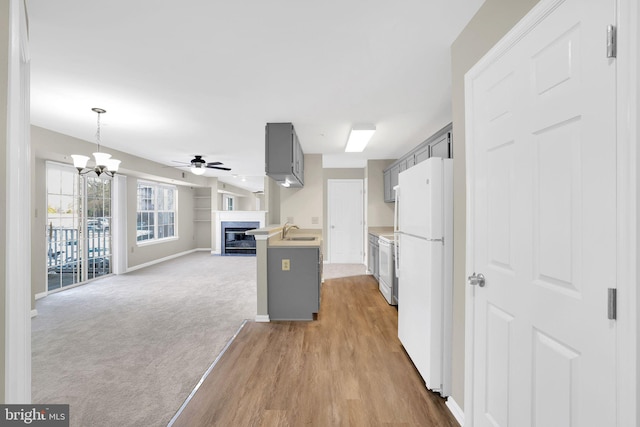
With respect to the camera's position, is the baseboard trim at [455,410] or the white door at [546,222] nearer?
the white door at [546,222]

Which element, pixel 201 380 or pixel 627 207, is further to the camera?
pixel 201 380

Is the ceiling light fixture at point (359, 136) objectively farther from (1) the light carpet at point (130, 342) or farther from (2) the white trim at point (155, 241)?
(2) the white trim at point (155, 241)

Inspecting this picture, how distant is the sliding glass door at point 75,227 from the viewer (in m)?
4.82

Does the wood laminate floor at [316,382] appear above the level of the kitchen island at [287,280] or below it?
below

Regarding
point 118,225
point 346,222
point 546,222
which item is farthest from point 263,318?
point 118,225

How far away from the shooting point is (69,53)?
208 cm

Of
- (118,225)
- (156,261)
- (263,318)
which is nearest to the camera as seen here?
(263,318)

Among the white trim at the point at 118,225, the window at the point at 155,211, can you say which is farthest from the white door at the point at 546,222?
the window at the point at 155,211

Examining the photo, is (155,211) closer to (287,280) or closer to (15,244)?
(287,280)

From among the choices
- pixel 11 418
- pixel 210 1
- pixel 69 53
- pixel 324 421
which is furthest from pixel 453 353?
pixel 69 53

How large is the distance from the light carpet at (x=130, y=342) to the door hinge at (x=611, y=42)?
9.17 ft

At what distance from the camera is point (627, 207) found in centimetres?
80

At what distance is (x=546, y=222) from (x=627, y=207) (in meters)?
0.30

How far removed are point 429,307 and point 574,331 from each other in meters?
1.12
